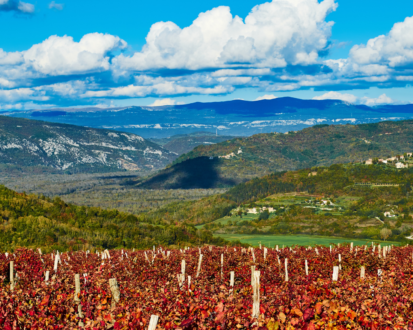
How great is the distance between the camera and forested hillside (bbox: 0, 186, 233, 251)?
71.4 meters

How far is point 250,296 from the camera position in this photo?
22.1 m

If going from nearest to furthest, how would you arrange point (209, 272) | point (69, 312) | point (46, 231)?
point (69, 312) < point (209, 272) < point (46, 231)

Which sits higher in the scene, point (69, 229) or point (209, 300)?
point (209, 300)

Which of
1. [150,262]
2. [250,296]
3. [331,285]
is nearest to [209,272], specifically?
[150,262]

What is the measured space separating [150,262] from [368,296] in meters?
21.3

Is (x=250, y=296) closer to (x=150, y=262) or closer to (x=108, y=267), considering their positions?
(x=108, y=267)

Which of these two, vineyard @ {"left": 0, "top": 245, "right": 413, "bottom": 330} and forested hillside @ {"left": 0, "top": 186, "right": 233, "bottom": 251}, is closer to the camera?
vineyard @ {"left": 0, "top": 245, "right": 413, "bottom": 330}

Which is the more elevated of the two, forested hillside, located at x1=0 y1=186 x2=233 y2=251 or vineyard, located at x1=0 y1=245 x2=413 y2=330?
vineyard, located at x1=0 y1=245 x2=413 y2=330

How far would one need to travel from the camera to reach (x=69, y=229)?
82.4 m

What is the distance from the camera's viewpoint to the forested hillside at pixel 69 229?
71.4 meters

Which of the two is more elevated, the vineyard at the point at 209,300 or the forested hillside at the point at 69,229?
the vineyard at the point at 209,300

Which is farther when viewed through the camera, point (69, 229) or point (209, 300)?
point (69, 229)

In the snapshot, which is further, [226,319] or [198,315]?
[198,315]

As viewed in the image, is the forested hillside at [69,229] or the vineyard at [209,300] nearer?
the vineyard at [209,300]
